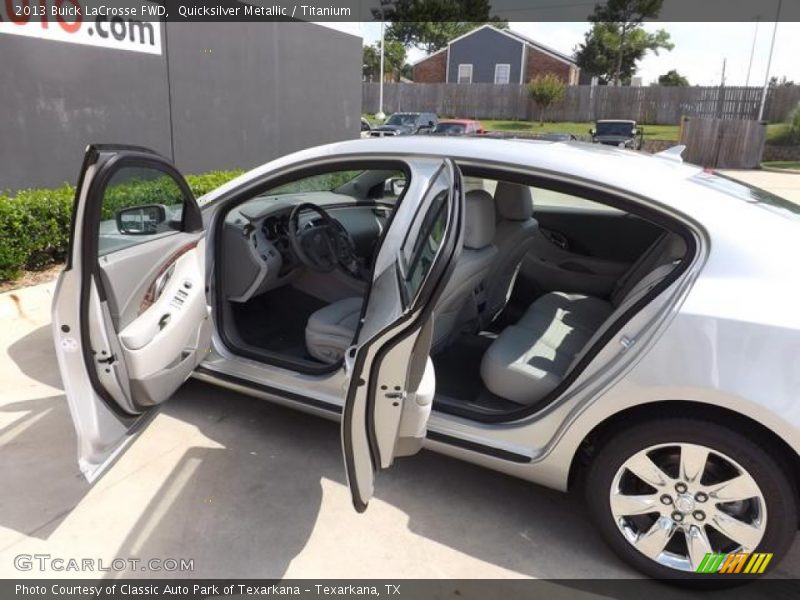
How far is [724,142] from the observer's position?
2209 cm

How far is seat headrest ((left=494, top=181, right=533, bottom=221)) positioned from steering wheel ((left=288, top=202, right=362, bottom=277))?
93 cm

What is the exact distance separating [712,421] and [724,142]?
23.5 metres

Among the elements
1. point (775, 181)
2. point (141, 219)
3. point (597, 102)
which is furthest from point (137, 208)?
point (597, 102)

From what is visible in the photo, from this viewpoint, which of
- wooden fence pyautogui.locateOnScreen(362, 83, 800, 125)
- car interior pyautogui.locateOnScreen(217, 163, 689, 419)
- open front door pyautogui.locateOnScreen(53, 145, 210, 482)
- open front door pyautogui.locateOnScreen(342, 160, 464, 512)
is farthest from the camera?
wooden fence pyautogui.locateOnScreen(362, 83, 800, 125)

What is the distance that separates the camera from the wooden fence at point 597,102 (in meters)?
29.7

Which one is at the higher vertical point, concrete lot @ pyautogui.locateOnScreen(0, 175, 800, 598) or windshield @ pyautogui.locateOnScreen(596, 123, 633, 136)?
windshield @ pyautogui.locateOnScreen(596, 123, 633, 136)

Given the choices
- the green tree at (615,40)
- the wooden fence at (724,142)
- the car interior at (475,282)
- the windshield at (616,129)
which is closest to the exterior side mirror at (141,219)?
the car interior at (475,282)

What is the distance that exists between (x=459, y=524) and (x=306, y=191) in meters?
2.68

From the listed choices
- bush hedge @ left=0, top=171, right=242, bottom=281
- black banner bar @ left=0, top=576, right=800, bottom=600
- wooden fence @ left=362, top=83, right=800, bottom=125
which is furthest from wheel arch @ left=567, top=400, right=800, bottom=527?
wooden fence @ left=362, top=83, right=800, bottom=125

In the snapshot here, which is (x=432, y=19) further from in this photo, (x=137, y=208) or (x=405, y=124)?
(x=137, y=208)

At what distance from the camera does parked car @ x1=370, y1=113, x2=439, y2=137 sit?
68.1 feet

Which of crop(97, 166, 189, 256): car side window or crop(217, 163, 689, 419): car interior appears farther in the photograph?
crop(217, 163, 689, 419): car interior

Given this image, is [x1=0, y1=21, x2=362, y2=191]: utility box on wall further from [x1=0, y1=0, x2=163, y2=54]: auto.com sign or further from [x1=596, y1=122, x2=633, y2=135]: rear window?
[x1=596, y1=122, x2=633, y2=135]: rear window

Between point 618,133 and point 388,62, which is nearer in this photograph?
point 618,133
